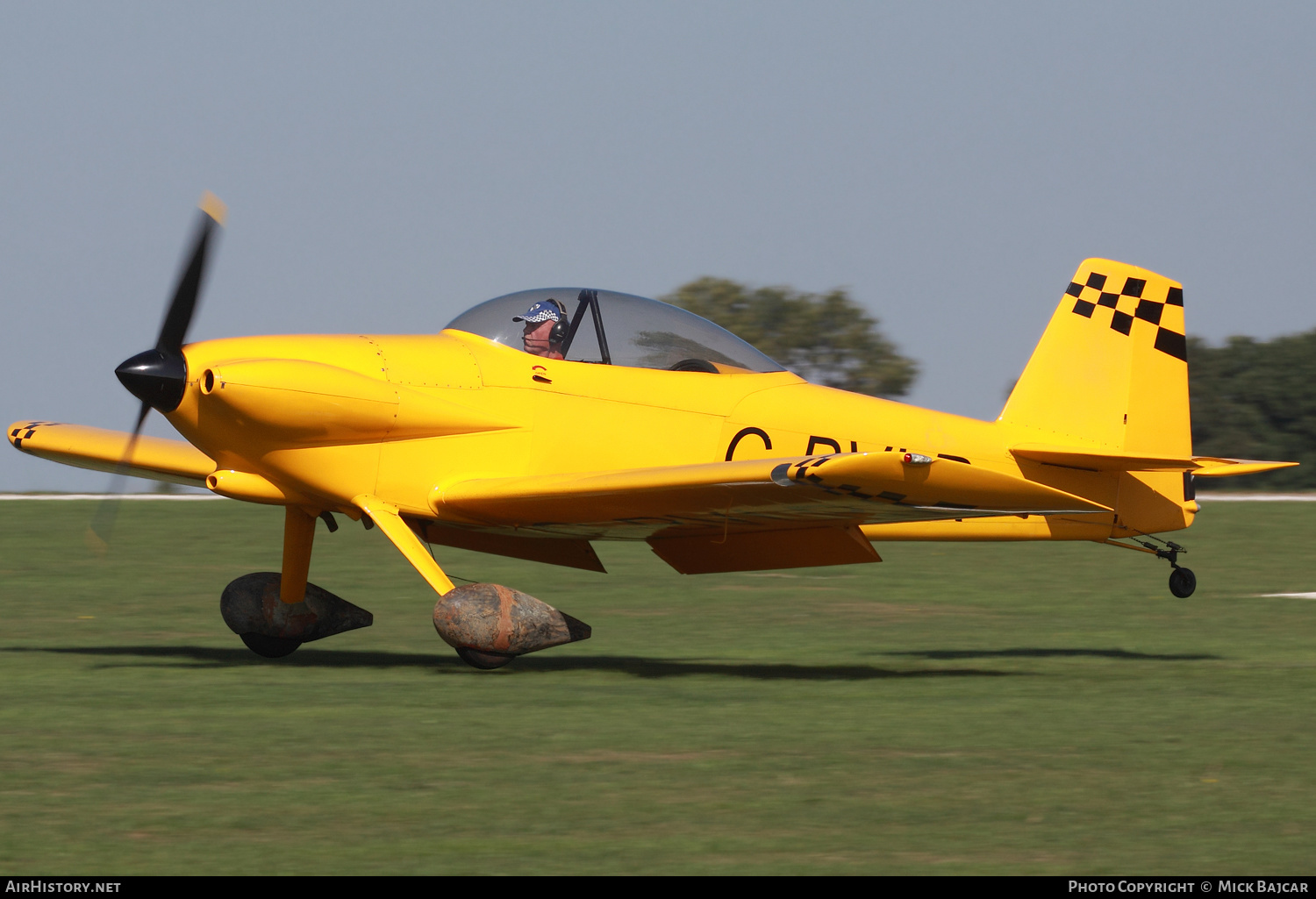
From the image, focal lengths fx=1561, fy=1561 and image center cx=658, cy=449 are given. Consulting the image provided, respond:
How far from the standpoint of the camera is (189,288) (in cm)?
966

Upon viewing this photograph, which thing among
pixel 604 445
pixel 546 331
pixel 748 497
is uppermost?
pixel 546 331

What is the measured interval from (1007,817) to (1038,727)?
2.04 m

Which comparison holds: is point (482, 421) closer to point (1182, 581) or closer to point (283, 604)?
point (283, 604)

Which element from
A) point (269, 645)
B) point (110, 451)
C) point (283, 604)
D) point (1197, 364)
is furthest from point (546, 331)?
point (1197, 364)

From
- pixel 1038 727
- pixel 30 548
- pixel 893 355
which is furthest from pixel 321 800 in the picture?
pixel 893 355

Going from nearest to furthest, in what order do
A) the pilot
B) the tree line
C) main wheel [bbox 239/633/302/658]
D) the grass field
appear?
1. the grass field
2. the pilot
3. main wheel [bbox 239/633/302/658]
4. the tree line

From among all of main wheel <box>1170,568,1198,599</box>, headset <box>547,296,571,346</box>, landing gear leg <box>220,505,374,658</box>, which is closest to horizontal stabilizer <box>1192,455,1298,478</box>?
main wheel <box>1170,568,1198,599</box>

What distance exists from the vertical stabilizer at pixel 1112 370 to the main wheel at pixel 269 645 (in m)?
5.40

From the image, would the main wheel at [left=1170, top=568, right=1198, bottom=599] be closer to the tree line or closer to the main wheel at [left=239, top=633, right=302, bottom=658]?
the main wheel at [left=239, top=633, right=302, bottom=658]

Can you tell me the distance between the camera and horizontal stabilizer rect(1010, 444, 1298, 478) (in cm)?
1075

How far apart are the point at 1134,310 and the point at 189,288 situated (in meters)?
6.93

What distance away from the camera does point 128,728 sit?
7.40 m

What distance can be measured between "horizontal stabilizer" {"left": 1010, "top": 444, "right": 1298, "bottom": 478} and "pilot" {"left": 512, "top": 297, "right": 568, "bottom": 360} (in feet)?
11.1
